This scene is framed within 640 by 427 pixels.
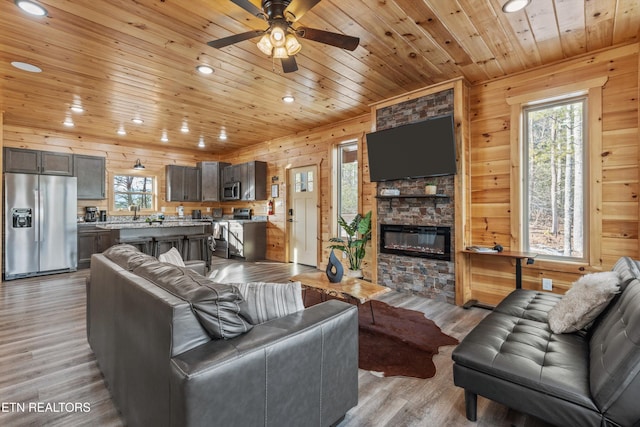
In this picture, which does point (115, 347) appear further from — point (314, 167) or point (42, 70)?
point (314, 167)

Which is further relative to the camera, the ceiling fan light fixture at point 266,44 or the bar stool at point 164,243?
the bar stool at point 164,243

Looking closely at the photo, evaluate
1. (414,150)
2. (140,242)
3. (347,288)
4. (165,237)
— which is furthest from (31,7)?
(414,150)

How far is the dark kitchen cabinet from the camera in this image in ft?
19.2

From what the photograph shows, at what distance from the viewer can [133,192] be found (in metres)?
7.23

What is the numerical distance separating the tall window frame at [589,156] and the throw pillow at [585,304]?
1455mm

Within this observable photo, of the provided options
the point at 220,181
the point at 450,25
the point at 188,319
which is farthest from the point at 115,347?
the point at 220,181

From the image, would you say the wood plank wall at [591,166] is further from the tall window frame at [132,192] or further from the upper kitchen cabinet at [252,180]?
the tall window frame at [132,192]

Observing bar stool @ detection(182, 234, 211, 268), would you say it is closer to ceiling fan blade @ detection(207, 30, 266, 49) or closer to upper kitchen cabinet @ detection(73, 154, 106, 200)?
upper kitchen cabinet @ detection(73, 154, 106, 200)

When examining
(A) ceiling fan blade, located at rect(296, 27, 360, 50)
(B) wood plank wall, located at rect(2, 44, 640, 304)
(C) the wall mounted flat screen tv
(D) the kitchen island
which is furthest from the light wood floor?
(A) ceiling fan blade, located at rect(296, 27, 360, 50)

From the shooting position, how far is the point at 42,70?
3.43 m

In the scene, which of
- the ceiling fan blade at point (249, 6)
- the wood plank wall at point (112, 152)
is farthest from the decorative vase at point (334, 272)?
the wood plank wall at point (112, 152)

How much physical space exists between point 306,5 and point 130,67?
7.85 ft

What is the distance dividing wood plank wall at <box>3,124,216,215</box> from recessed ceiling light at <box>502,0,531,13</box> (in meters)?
7.17

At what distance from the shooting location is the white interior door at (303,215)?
606 cm
